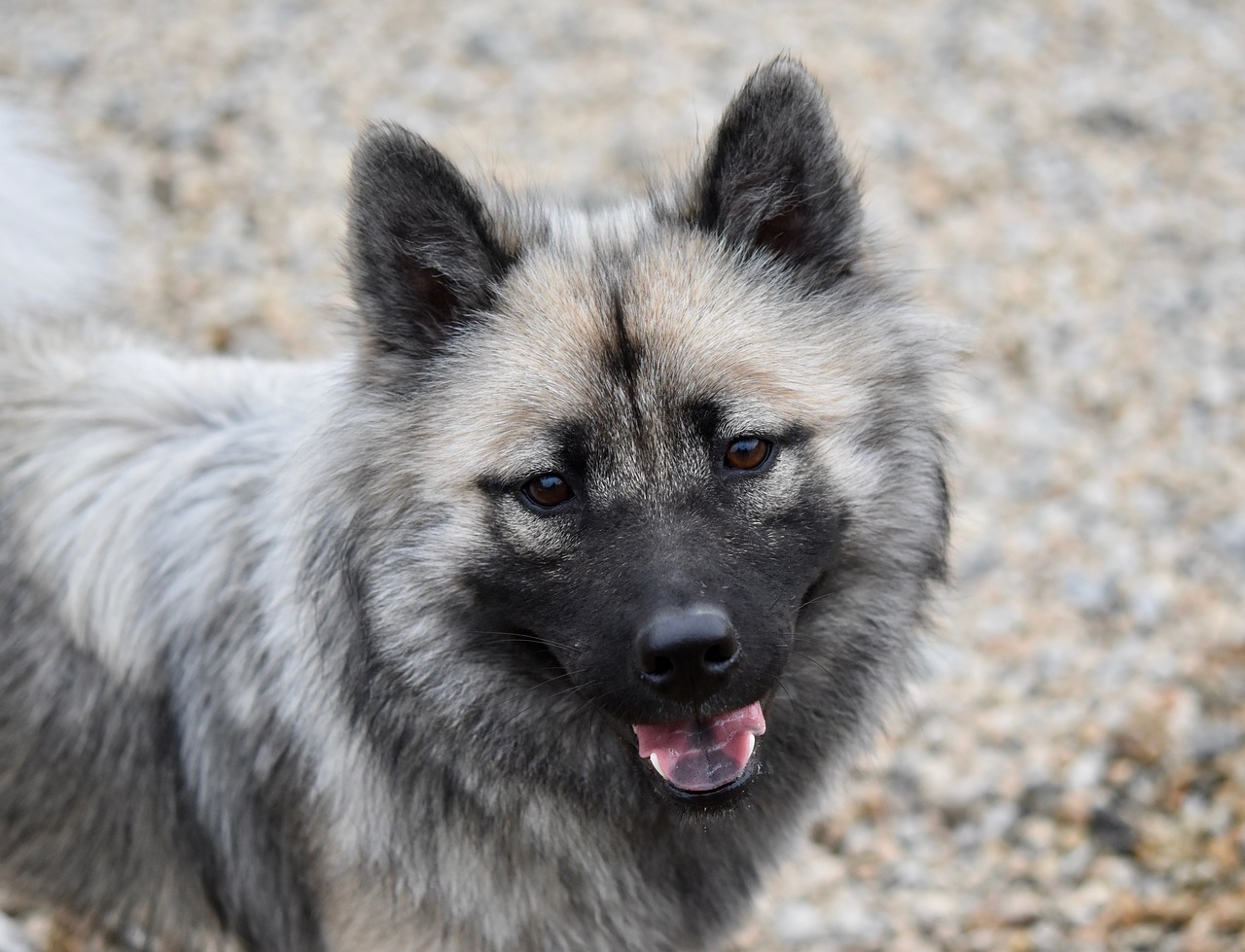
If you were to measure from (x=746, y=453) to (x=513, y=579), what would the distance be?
0.51m

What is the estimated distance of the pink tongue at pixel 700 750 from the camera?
2172 millimetres

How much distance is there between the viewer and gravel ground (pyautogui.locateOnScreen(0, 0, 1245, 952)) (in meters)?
3.45

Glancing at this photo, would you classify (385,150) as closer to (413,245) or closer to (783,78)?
(413,245)

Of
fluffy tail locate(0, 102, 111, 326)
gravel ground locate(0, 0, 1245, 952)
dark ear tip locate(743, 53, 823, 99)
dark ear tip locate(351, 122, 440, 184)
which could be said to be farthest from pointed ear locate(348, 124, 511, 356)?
fluffy tail locate(0, 102, 111, 326)

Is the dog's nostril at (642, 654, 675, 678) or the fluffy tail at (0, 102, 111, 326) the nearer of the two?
the dog's nostril at (642, 654, 675, 678)

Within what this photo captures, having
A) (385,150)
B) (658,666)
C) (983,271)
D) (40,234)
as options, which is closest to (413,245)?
(385,150)

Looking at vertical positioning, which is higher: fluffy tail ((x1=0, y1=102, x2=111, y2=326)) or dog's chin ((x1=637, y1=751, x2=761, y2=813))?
fluffy tail ((x1=0, y1=102, x2=111, y2=326))

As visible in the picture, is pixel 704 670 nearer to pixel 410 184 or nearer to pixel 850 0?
pixel 410 184

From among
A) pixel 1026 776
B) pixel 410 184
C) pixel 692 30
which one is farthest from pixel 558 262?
pixel 692 30

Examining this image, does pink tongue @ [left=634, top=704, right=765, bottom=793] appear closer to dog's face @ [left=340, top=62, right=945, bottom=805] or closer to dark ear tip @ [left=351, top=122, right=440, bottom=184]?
dog's face @ [left=340, top=62, right=945, bottom=805]

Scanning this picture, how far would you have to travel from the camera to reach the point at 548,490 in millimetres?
2152

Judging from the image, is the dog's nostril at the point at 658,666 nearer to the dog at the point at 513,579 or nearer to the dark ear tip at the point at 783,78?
the dog at the point at 513,579

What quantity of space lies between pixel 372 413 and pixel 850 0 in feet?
19.1

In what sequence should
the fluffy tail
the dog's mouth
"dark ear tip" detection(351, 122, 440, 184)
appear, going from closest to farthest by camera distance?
"dark ear tip" detection(351, 122, 440, 184) < the dog's mouth < the fluffy tail
